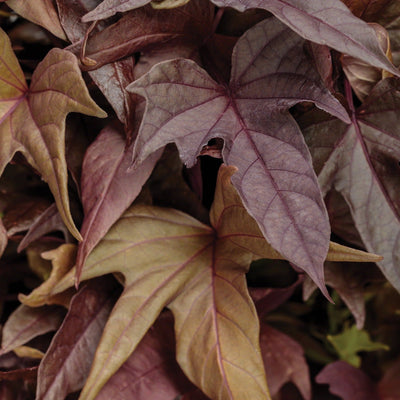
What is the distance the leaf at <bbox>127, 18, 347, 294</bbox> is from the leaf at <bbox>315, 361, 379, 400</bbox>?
218 mm

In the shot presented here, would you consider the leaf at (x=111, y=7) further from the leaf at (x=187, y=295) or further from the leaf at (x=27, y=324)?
the leaf at (x=27, y=324)

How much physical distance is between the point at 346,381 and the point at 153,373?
172 mm

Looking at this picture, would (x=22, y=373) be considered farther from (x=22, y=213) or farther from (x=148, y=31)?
(x=148, y=31)

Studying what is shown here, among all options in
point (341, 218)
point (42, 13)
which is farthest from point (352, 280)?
A: point (42, 13)

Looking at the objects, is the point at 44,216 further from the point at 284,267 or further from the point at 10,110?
the point at 284,267

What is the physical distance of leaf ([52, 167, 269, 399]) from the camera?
34 cm

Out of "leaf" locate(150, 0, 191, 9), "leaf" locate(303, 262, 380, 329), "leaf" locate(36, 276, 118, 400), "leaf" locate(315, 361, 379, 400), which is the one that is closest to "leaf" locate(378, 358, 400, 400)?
"leaf" locate(315, 361, 379, 400)

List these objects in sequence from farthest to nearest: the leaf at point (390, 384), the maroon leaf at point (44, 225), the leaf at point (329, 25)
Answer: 1. the leaf at point (390, 384)
2. the maroon leaf at point (44, 225)
3. the leaf at point (329, 25)

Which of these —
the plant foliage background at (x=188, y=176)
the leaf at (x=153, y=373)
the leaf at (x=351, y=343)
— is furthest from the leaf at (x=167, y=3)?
the leaf at (x=351, y=343)

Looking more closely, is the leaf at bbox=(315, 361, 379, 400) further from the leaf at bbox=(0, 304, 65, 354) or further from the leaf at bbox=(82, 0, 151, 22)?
the leaf at bbox=(82, 0, 151, 22)

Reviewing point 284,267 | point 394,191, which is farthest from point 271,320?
point 394,191

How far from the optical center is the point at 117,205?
33cm

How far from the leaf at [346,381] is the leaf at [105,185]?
23cm

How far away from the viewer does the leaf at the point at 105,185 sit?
0.32 m
